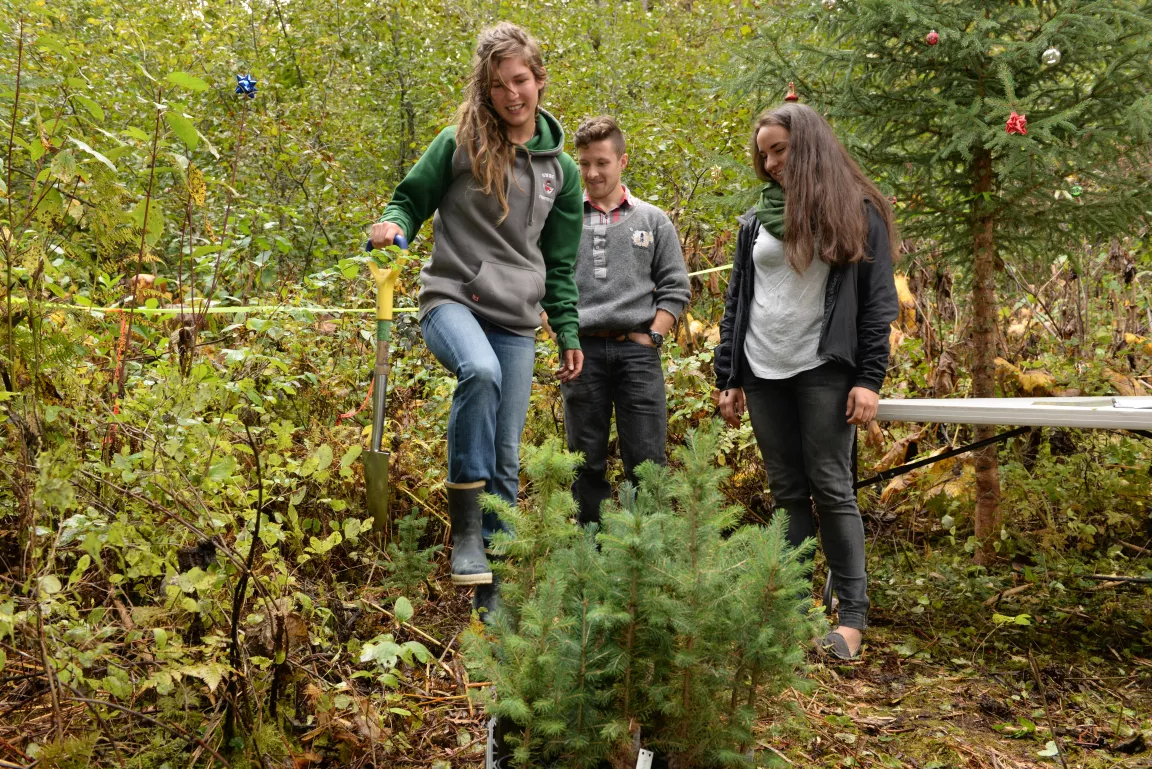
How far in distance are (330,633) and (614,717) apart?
3.45 feet

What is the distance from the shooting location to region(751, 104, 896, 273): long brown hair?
3.13 m

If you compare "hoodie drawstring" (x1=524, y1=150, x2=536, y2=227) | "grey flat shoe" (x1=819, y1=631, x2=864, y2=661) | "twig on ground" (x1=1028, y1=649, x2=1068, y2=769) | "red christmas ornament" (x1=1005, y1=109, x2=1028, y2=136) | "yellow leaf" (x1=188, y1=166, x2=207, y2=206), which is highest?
"red christmas ornament" (x1=1005, y1=109, x2=1028, y2=136)

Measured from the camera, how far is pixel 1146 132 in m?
3.48

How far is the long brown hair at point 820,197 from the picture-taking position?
3.13 metres

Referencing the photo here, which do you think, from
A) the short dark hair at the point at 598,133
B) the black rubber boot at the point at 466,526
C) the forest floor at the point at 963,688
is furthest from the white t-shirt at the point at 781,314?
the black rubber boot at the point at 466,526

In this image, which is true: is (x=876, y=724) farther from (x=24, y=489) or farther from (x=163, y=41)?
(x=163, y=41)

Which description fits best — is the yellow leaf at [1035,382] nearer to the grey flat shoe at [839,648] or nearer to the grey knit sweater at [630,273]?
the grey knit sweater at [630,273]

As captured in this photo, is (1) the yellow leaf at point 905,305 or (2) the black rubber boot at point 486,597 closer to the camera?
(2) the black rubber boot at point 486,597

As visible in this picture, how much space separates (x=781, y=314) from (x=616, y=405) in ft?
3.38

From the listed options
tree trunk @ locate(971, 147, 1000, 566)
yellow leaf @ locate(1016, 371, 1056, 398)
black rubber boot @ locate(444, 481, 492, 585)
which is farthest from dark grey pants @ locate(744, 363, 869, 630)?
yellow leaf @ locate(1016, 371, 1056, 398)

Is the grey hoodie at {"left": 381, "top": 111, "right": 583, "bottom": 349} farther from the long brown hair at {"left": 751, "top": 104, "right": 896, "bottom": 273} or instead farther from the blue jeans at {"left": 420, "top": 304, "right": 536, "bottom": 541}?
the long brown hair at {"left": 751, "top": 104, "right": 896, "bottom": 273}

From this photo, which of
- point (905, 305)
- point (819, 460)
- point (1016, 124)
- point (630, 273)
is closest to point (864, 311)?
point (819, 460)

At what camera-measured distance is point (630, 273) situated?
400cm

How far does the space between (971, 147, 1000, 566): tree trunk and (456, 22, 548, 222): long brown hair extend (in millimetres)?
2070
